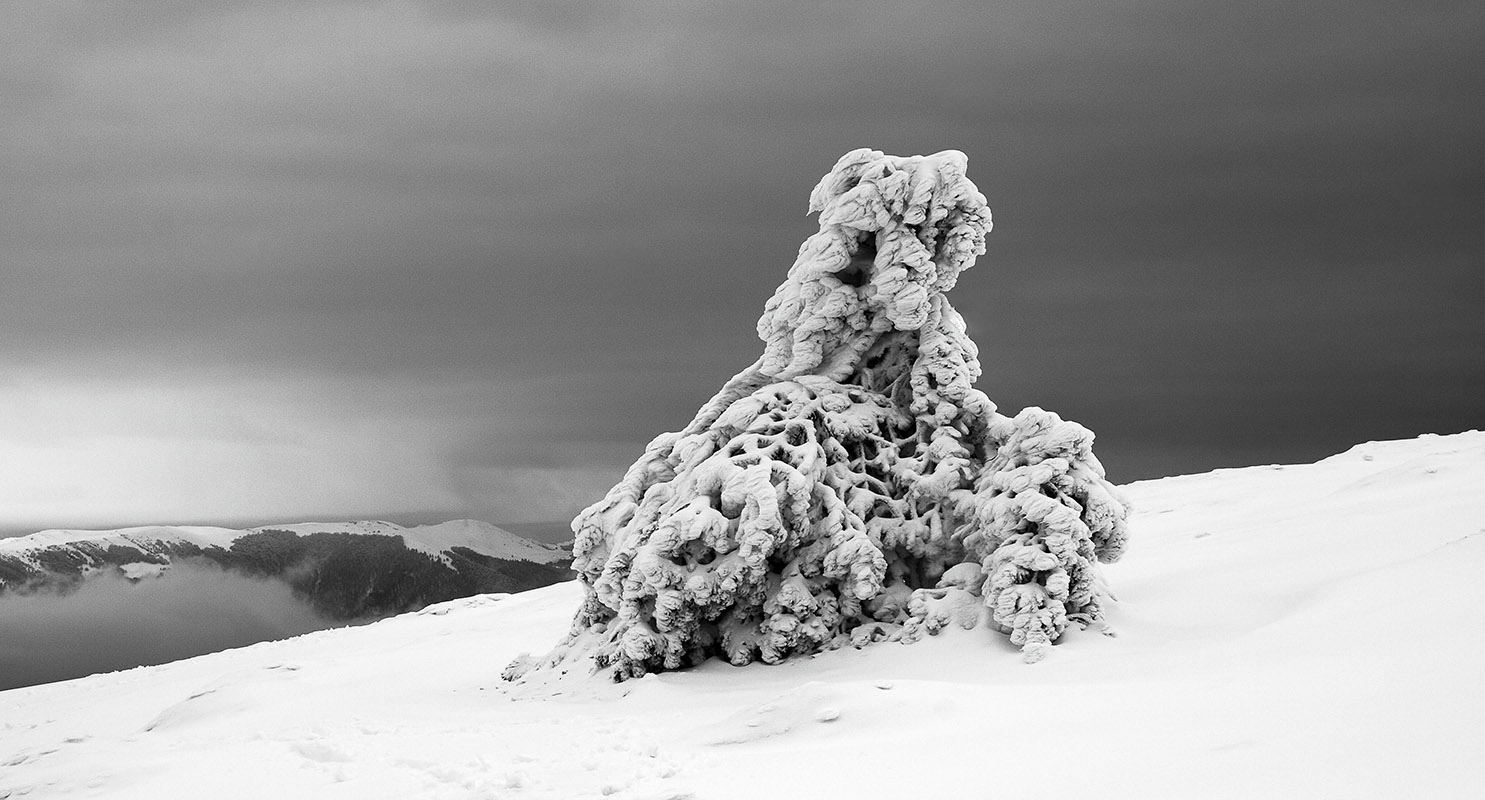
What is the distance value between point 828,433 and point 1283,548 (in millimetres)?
7123

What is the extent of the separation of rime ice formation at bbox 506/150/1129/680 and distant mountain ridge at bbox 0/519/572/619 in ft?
348

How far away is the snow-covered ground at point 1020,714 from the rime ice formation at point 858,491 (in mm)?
652

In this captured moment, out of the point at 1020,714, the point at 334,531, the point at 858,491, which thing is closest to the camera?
the point at 1020,714

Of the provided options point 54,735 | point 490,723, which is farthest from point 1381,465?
point 54,735

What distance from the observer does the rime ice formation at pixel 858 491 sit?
13609mm

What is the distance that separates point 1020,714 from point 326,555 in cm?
15468

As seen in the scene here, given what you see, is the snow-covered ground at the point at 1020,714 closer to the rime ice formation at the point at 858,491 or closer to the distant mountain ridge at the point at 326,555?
the rime ice formation at the point at 858,491

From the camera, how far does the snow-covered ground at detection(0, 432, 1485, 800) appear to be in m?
7.12

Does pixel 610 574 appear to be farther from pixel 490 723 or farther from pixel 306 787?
pixel 306 787

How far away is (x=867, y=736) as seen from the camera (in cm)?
912

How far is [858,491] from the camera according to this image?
15078mm

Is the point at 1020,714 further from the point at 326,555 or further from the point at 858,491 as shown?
the point at 326,555

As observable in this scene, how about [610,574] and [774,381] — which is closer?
[610,574]

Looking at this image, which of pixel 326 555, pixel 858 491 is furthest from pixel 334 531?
pixel 858 491
